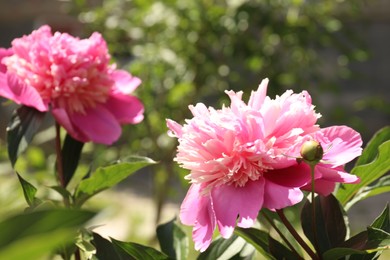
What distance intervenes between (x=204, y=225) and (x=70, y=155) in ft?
1.23

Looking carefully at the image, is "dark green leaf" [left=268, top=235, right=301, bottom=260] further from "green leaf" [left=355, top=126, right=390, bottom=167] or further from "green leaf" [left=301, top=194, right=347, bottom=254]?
"green leaf" [left=355, top=126, right=390, bottom=167]

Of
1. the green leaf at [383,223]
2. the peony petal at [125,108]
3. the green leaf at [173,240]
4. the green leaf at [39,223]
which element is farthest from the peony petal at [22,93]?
the green leaf at [39,223]

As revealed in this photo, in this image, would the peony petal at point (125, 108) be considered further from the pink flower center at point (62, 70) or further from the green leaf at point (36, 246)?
the green leaf at point (36, 246)

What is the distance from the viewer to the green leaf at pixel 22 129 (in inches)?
34.4

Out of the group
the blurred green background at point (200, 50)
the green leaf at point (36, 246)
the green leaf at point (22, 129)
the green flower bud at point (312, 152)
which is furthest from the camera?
the blurred green background at point (200, 50)

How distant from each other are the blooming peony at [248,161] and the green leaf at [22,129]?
0.32m

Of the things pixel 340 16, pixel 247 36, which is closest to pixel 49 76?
pixel 247 36

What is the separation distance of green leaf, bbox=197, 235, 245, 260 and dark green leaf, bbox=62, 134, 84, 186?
0.25 meters

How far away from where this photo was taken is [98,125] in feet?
2.97

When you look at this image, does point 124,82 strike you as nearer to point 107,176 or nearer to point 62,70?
point 62,70

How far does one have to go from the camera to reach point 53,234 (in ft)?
0.98

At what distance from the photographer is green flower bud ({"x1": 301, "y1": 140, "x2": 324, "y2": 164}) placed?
543 mm

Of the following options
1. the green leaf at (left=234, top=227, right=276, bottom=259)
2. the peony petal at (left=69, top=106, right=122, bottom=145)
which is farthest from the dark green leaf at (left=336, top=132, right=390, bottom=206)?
the peony petal at (left=69, top=106, right=122, bottom=145)

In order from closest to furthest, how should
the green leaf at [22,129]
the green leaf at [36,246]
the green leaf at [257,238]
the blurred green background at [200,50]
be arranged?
the green leaf at [36,246], the green leaf at [257,238], the green leaf at [22,129], the blurred green background at [200,50]
